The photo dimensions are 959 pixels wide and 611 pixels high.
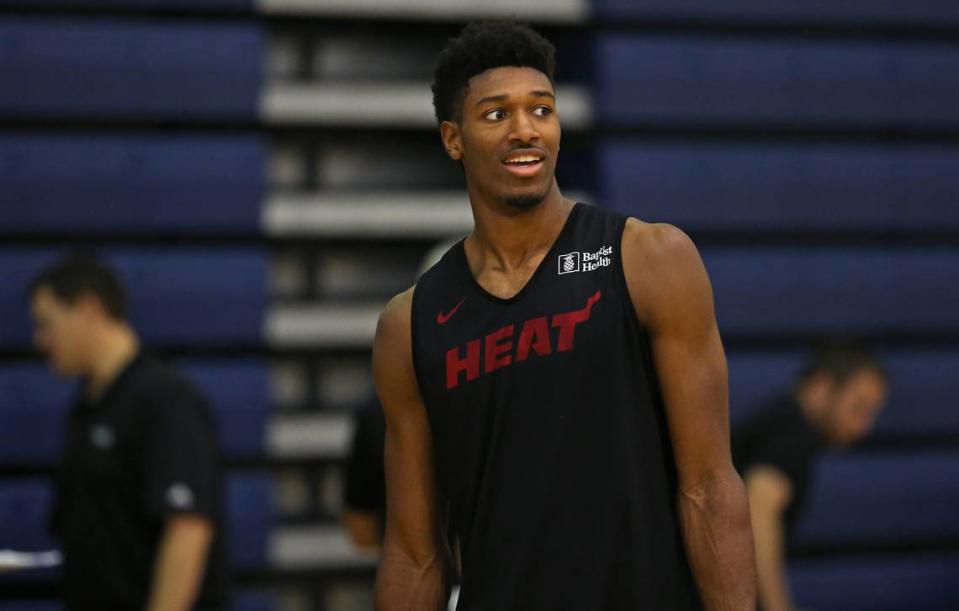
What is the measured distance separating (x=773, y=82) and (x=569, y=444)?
477 cm

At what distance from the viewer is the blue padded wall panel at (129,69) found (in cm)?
628

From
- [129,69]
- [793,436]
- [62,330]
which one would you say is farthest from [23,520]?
[793,436]

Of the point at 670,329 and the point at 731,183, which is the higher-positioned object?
the point at 731,183

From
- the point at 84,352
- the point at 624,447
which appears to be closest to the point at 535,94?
the point at 624,447

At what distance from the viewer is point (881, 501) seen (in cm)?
707

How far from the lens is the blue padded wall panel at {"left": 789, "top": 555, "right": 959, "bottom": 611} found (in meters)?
6.95

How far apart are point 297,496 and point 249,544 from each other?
384 millimetres

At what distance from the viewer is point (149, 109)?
253 inches

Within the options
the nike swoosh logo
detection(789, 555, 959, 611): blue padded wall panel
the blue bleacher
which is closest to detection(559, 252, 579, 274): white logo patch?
the nike swoosh logo

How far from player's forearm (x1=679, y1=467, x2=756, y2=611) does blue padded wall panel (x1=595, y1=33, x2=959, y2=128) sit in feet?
14.4

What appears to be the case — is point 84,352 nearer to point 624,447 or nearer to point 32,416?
point 32,416

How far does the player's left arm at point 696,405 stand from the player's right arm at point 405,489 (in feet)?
1.61

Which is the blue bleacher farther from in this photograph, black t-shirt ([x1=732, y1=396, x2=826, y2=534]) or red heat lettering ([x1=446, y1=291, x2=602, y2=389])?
red heat lettering ([x1=446, y1=291, x2=602, y2=389])

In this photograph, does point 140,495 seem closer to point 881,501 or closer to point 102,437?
point 102,437
